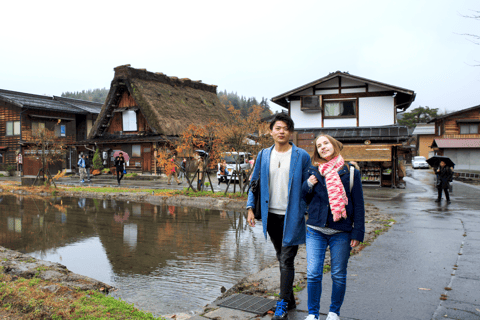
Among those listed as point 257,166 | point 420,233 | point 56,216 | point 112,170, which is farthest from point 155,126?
point 257,166

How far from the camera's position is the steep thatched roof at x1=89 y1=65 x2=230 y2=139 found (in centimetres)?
2952

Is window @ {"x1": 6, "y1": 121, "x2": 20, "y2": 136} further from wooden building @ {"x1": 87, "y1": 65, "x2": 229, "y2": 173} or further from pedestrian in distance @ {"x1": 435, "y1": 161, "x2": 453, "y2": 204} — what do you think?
pedestrian in distance @ {"x1": 435, "y1": 161, "x2": 453, "y2": 204}

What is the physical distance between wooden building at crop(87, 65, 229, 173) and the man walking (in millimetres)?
25031

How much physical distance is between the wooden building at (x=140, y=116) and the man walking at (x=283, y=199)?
25031mm

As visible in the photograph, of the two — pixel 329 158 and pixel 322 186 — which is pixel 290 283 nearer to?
pixel 322 186

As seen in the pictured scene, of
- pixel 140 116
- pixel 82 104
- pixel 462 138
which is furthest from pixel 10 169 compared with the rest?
pixel 462 138

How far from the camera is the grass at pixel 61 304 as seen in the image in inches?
137

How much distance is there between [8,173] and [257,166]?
36488mm

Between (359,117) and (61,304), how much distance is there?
19488mm

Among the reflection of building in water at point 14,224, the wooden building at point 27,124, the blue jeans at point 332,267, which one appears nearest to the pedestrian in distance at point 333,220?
the blue jeans at point 332,267

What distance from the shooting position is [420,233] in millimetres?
7863

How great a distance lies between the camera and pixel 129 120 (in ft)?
104

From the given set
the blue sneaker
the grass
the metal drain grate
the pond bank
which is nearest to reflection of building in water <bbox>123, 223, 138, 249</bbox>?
the grass

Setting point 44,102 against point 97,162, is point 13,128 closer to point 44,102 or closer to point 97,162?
point 44,102
